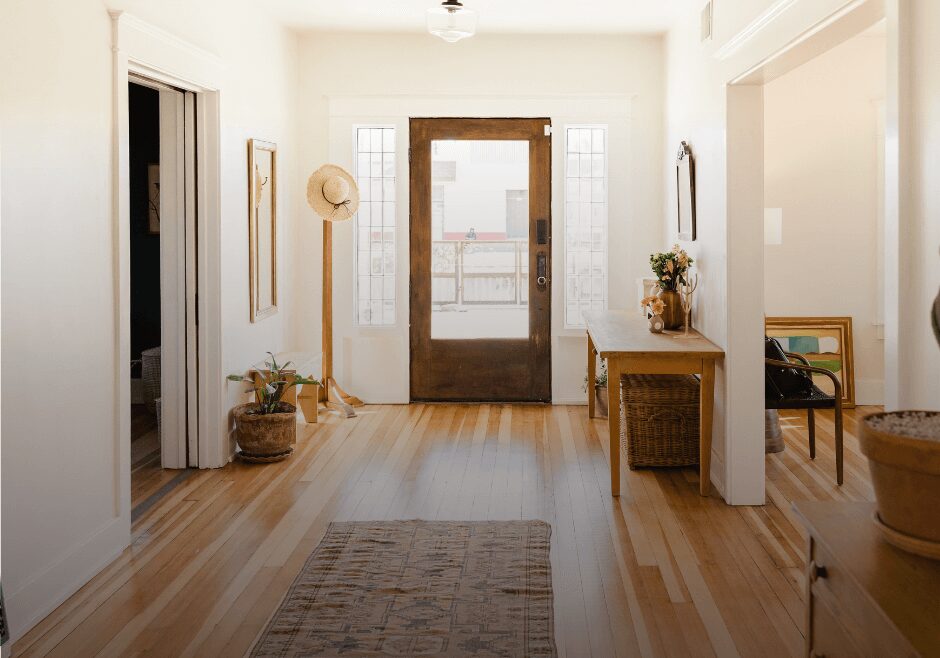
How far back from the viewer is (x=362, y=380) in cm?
734

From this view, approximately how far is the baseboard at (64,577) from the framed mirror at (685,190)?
3.54m

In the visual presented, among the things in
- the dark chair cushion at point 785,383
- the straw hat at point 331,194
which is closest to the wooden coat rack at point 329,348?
the straw hat at point 331,194

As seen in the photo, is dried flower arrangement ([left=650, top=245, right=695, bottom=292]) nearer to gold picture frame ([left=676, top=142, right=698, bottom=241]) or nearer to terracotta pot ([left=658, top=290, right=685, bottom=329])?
terracotta pot ([left=658, top=290, right=685, bottom=329])

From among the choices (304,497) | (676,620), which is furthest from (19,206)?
(676,620)

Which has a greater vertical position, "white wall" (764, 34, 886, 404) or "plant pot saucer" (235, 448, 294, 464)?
"white wall" (764, 34, 886, 404)

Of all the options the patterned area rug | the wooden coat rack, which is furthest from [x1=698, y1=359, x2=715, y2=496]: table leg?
the wooden coat rack

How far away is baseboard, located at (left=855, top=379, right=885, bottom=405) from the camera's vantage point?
7055 millimetres

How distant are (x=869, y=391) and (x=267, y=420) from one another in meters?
4.52

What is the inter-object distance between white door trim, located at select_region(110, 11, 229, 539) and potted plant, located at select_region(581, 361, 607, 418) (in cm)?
277

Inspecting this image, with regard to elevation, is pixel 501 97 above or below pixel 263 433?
above

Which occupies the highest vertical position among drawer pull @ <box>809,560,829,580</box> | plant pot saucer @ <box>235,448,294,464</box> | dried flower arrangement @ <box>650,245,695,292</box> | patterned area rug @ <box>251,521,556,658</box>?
dried flower arrangement @ <box>650,245,695,292</box>

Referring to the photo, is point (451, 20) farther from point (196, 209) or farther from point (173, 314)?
point (173, 314)

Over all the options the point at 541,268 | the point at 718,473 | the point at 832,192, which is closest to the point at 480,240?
the point at 541,268

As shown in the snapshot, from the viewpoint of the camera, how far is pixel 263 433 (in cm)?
536
